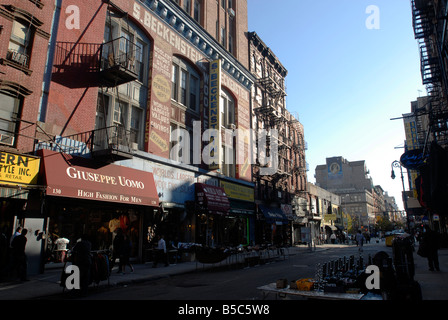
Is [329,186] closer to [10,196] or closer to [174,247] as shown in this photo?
[174,247]

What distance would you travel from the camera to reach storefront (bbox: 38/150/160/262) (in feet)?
40.2

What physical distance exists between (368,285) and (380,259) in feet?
2.22

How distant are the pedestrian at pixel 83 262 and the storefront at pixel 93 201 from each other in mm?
3607

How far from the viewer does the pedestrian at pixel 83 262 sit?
8.71 metres

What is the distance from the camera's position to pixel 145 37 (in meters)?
19.1

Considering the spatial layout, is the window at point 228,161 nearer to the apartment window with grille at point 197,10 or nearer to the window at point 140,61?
the window at point 140,61

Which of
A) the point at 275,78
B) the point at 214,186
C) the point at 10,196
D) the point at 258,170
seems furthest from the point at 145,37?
the point at 275,78

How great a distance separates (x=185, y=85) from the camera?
22250 millimetres

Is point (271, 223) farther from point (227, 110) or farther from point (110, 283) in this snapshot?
point (110, 283)

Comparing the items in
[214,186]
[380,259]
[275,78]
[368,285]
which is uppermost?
[275,78]

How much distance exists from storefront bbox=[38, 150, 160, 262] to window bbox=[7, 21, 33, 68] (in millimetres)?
3726

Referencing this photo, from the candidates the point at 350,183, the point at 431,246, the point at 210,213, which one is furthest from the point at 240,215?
the point at 350,183

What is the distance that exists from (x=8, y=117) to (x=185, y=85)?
1240cm

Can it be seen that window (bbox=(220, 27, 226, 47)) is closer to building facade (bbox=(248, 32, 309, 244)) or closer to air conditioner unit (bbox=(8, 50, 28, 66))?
building facade (bbox=(248, 32, 309, 244))
